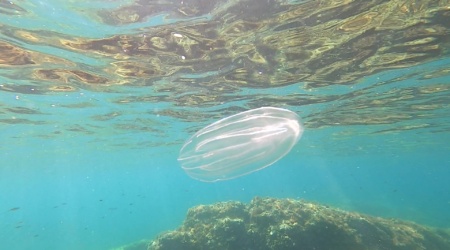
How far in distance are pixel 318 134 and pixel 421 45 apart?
67.6ft

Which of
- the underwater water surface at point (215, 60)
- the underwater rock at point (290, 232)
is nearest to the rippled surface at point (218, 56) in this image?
the underwater water surface at point (215, 60)

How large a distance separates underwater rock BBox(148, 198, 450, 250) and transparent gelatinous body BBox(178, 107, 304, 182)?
2936 millimetres

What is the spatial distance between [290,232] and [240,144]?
3.69 metres

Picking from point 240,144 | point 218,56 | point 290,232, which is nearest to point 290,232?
point 290,232

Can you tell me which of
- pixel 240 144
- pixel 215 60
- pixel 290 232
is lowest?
pixel 290 232

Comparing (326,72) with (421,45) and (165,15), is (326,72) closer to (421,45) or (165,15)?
(421,45)

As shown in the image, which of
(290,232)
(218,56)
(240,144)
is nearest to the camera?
(240,144)

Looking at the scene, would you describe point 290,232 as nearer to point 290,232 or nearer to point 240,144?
point 290,232

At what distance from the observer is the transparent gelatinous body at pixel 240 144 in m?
9.47

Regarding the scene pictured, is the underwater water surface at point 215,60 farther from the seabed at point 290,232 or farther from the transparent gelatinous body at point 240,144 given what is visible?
the seabed at point 290,232

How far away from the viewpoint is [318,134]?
99.9 feet

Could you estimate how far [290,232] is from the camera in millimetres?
11062

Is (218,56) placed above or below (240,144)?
above

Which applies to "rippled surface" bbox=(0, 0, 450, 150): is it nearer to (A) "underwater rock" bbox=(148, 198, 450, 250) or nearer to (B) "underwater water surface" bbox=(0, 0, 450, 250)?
(B) "underwater water surface" bbox=(0, 0, 450, 250)
